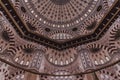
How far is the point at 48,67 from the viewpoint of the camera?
15.3 metres

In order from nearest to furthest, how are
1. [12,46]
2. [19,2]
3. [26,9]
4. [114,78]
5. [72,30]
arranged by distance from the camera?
[114,78], [12,46], [19,2], [26,9], [72,30]

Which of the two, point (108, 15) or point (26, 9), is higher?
point (26, 9)

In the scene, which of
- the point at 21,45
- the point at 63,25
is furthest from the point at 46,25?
the point at 21,45

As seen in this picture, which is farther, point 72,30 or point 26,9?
point 72,30

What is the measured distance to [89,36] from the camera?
1605 centimetres

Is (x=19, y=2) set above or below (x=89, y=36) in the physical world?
above

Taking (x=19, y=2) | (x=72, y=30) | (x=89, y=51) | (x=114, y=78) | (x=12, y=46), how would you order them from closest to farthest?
(x=114, y=78) < (x=12, y=46) < (x=89, y=51) < (x=19, y=2) < (x=72, y=30)

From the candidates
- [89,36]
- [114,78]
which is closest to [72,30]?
[89,36]

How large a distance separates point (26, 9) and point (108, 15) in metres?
8.94

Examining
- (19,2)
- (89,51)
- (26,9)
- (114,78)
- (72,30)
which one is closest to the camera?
(114,78)

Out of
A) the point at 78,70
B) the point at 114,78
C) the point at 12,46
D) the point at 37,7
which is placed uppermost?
the point at 37,7

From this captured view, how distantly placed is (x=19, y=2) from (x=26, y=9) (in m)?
1.59

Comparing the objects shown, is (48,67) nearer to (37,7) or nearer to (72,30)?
(72,30)

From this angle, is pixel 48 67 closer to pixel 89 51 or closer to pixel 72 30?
pixel 89 51
